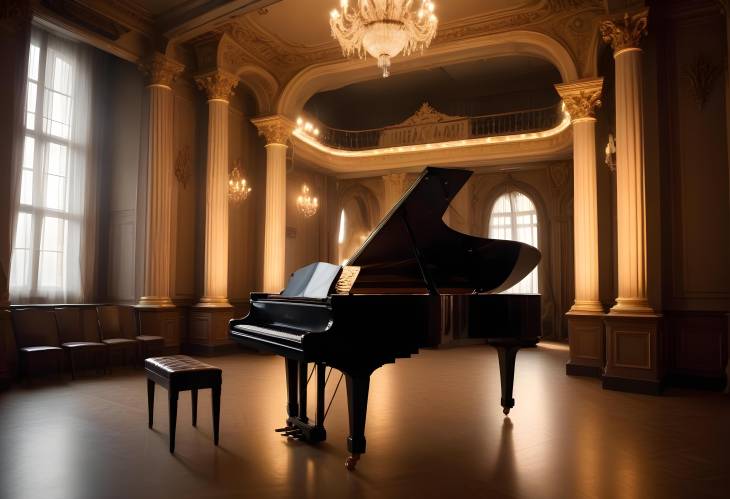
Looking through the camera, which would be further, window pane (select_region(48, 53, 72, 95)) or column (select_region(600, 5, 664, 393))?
window pane (select_region(48, 53, 72, 95))

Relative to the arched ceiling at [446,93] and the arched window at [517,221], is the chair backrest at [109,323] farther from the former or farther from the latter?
the arched window at [517,221]

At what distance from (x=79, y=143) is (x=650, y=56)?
790 cm

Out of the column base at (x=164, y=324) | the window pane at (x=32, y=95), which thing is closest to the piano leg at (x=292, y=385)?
the column base at (x=164, y=324)

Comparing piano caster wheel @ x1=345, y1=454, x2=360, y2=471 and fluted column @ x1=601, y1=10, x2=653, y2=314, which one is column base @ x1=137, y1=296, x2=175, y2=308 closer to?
piano caster wheel @ x1=345, y1=454, x2=360, y2=471

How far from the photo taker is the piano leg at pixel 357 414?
3.08 meters

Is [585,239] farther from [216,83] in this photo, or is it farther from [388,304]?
[216,83]

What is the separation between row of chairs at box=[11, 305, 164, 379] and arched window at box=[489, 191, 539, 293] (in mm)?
8933

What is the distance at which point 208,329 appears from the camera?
8094mm

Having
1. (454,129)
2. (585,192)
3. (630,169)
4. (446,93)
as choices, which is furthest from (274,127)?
(446,93)

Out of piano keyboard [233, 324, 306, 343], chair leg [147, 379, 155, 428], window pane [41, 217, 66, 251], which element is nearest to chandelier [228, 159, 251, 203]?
window pane [41, 217, 66, 251]

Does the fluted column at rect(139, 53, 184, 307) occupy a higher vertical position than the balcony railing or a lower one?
lower

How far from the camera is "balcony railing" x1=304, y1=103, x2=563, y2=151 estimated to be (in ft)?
40.5

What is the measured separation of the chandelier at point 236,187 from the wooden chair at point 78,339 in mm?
3051

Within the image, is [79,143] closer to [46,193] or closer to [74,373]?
[46,193]
